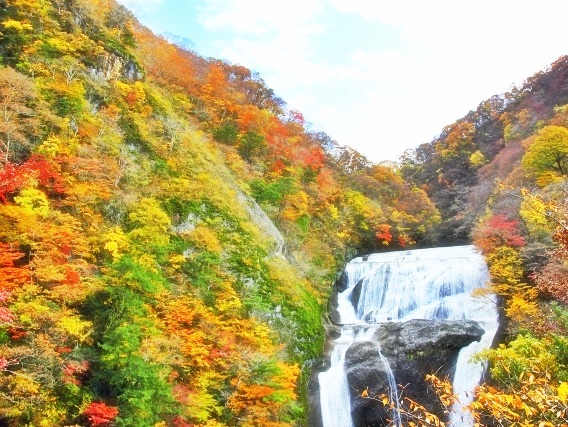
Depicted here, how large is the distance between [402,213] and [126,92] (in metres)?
25.1

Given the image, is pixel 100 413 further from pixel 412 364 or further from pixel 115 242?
pixel 412 364

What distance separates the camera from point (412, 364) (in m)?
17.8

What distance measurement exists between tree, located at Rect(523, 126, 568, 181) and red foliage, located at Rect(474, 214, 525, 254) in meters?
7.63

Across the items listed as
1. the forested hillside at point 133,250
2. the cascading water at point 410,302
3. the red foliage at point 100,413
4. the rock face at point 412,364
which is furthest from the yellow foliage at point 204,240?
the rock face at point 412,364

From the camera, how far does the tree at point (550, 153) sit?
24.8 metres

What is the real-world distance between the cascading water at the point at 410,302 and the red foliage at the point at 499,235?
2.57 metres

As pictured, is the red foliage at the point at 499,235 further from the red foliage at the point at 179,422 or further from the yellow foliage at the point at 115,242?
the yellow foliage at the point at 115,242

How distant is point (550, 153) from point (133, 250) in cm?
2556

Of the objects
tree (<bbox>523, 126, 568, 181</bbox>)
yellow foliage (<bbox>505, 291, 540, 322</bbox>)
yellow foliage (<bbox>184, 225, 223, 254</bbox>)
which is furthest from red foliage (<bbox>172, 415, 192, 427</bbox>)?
tree (<bbox>523, 126, 568, 181</bbox>)

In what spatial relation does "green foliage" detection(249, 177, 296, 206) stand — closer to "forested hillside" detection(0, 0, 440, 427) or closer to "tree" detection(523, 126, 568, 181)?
"forested hillside" detection(0, 0, 440, 427)

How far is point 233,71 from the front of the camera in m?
42.0

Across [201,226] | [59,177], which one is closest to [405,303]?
[201,226]

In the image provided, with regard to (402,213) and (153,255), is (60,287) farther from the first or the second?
(402,213)

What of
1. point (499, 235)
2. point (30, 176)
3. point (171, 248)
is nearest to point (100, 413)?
point (171, 248)
